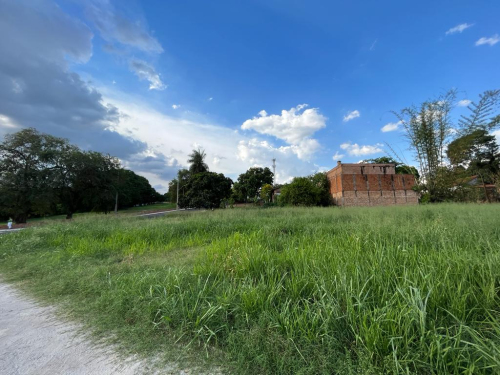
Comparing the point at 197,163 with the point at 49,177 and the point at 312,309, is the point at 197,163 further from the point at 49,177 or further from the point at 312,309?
the point at 312,309

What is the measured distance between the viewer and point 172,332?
2.01m

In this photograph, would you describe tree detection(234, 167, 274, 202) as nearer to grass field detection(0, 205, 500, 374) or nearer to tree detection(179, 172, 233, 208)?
tree detection(179, 172, 233, 208)

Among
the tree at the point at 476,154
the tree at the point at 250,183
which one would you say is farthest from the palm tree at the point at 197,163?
the tree at the point at 476,154

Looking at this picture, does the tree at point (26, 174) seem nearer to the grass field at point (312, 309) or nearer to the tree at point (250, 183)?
the grass field at point (312, 309)

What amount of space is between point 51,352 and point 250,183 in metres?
41.3

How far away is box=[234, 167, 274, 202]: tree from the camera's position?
4306cm

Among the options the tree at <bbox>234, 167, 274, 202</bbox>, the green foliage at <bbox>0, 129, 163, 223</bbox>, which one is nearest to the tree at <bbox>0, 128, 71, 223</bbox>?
the green foliage at <bbox>0, 129, 163, 223</bbox>

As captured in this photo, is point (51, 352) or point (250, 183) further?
point (250, 183)

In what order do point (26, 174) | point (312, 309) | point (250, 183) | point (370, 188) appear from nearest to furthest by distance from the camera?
point (312, 309), point (26, 174), point (370, 188), point (250, 183)

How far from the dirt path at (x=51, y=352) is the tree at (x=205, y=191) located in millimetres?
19606

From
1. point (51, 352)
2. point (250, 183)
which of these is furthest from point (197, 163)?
point (51, 352)

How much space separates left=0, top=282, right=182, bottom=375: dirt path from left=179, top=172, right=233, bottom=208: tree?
64.3 feet

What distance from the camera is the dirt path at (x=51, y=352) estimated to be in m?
1.65

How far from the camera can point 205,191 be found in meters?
22.3
